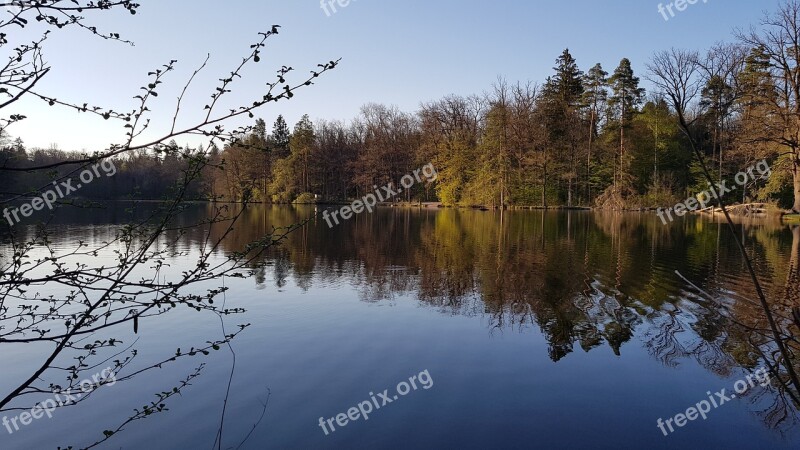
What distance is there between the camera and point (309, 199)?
70875 mm

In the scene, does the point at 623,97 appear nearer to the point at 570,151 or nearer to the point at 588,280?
the point at 570,151

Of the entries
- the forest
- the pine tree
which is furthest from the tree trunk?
the pine tree

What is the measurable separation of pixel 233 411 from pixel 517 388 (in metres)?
3.67

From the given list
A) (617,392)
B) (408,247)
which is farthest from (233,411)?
(408,247)

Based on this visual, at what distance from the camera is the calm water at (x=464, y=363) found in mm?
5621

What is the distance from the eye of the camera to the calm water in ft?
18.4

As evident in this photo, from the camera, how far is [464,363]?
7.88m

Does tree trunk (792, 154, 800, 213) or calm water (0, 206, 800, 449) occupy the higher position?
tree trunk (792, 154, 800, 213)

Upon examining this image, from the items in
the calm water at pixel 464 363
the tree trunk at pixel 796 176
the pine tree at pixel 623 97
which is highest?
the pine tree at pixel 623 97

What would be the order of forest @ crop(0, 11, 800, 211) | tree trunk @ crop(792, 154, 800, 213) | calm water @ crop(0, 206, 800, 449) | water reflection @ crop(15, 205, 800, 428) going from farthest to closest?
forest @ crop(0, 11, 800, 211)
tree trunk @ crop(792, 154, 800, 213)
water reflection @ crop(15, 205, 800, 428)
calm water @ crop(0, 206, 800, 449)

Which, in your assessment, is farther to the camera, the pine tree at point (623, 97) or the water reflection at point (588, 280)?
the pine tree at point (623, 97)

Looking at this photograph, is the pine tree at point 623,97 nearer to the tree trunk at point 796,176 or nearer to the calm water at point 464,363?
the tree trunk at point 796,176

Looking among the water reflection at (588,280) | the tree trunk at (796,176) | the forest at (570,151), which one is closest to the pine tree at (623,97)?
the forest at (570,151)

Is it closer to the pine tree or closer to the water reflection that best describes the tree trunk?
the water reflection
